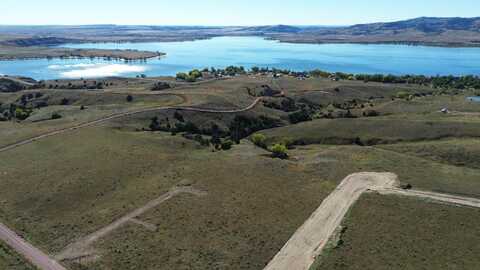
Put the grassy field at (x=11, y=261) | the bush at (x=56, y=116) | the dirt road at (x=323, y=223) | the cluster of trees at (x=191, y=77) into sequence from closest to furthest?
the grassy field at (x=11, y=261) → the dirt road at (x=323, y=223) → the bush at (x=56, y=116) → the cluster of trees at (x=191, y=77)

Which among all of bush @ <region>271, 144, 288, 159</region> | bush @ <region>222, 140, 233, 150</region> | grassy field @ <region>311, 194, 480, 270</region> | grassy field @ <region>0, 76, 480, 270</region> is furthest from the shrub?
grassy field @ <region>311, 194, 480, 270</region>

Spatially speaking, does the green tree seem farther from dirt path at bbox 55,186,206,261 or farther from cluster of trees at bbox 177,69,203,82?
cluster of trees at bbox 177,69,203,82

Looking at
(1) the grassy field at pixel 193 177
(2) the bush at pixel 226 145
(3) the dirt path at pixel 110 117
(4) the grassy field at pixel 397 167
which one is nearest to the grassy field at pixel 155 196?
(1) the grassy field at pixel 193 177

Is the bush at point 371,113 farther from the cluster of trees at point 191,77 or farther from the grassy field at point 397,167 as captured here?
the cluster of trees at point 191,77

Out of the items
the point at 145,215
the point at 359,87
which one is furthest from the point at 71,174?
the point at 359,87

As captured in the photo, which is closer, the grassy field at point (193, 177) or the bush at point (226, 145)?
the grassy field at point (193, 177)

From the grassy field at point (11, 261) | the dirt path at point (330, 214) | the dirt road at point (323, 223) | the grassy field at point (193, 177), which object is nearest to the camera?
the grassy field at point (11, 261)

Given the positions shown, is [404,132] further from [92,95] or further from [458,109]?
[92,95]
